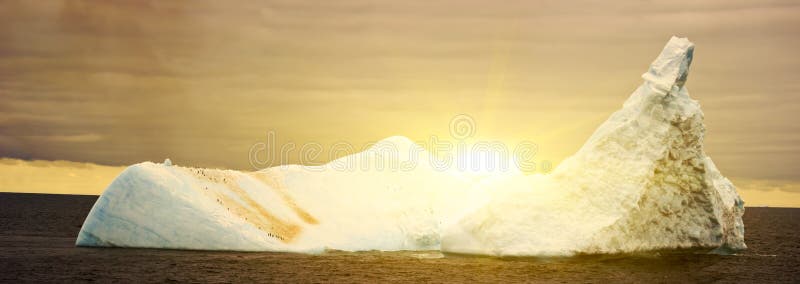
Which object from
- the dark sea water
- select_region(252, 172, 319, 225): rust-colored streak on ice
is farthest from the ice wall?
select_region(252, 172, 319, 225): rust-colored streak on ice

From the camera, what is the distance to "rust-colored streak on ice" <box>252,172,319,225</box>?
45281 mm

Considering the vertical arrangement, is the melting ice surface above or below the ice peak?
below

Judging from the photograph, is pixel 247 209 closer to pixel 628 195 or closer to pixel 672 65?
pixel 628 195

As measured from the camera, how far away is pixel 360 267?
33625mm

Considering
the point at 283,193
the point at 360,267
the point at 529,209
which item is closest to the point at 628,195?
the point at 529,209

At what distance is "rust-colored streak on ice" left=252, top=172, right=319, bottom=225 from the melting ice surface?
0.13 metres

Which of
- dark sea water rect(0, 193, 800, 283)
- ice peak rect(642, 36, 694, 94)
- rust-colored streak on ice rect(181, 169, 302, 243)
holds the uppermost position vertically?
ice peak rect(642, 36, 694, 94)

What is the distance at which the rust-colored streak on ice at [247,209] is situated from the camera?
41.2m

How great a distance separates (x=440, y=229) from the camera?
4391cm

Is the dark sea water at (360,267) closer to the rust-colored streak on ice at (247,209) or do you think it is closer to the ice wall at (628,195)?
the ice wall at (628,195)

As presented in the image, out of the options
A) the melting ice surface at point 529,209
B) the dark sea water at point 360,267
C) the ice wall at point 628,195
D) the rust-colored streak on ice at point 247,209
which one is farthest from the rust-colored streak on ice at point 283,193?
the ice wall at point 628,195

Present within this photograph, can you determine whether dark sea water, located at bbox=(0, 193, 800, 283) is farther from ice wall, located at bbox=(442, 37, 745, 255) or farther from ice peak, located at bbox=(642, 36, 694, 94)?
ice peak, located at bbox=(642, 36, 694, 94)

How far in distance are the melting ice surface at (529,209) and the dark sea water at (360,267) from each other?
119 centimetres

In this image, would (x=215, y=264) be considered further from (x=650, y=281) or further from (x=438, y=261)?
(x=650, y=281)
